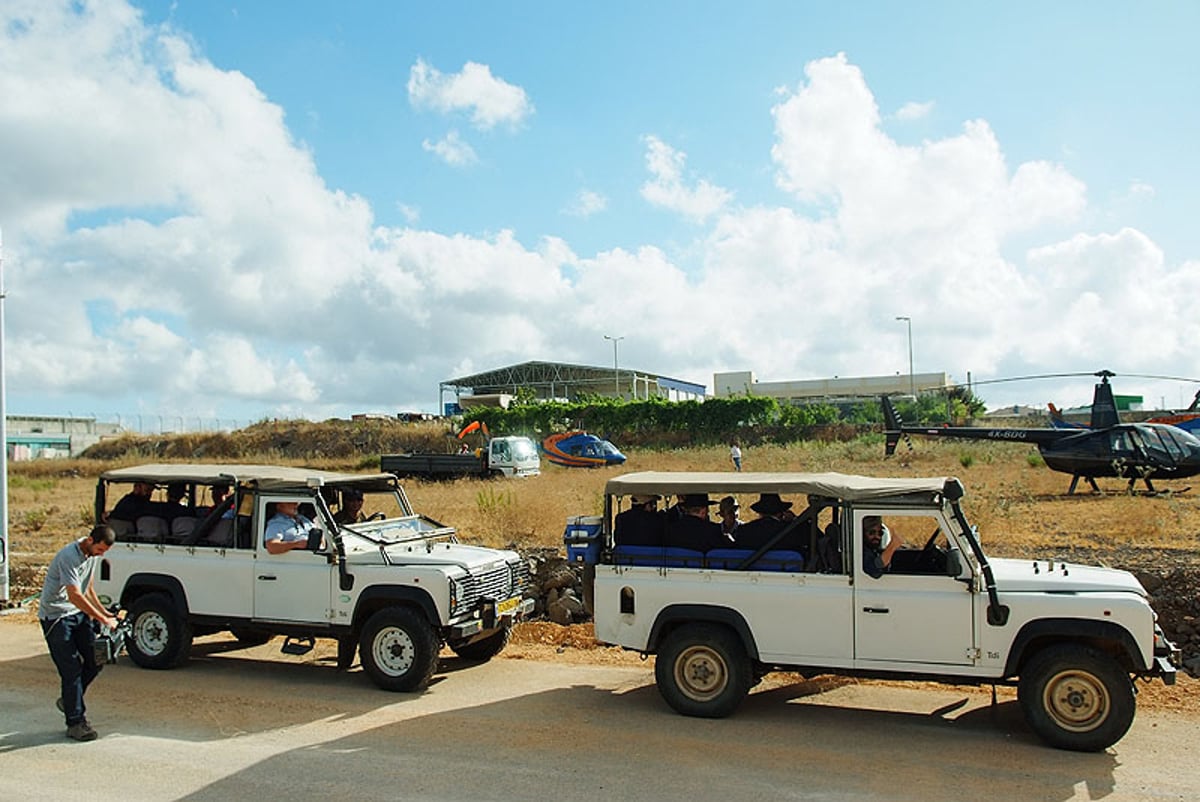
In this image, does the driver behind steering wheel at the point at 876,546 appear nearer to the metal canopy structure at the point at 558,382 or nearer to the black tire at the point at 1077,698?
the black tire at the point at 1077,698

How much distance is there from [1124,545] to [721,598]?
1233 cm

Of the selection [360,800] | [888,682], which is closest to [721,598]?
[888,682]

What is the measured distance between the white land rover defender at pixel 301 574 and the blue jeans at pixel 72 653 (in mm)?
2253

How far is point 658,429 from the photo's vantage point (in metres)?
66.1

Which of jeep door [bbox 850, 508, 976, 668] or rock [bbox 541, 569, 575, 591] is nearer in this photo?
jeep door [bbox 850, 508, 976, 668]

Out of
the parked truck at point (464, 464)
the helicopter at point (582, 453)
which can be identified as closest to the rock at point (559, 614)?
the parked truck at point (464, 464)

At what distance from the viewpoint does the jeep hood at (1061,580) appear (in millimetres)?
7730

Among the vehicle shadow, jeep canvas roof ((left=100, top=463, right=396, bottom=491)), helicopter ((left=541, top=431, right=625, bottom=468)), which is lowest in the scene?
the vehicle shadow

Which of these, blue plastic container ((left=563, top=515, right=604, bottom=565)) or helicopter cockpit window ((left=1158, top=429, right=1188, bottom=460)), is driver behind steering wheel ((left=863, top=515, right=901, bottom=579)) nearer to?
blue plastic container ((left=563, top=515, right=604, bottom=565))

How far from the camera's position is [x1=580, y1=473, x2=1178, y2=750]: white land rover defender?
7.57 m

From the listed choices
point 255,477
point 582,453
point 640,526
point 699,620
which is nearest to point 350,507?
point 255,477

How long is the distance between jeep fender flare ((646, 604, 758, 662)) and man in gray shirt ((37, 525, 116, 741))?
15.0 feet

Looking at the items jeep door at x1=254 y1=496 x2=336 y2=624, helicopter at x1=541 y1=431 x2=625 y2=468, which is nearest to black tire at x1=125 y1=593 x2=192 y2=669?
jeep door at x1=254 y1=496 x2=336 y2=624

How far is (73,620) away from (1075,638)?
26.7 ft
